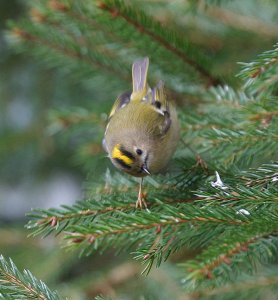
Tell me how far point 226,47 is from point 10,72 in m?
1.58

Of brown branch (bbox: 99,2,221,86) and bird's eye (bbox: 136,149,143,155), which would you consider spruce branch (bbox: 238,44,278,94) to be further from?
bird's eye (bbox: 136,149,143,155)

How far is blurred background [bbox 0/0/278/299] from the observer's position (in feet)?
9.81

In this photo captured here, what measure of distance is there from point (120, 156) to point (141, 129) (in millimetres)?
305

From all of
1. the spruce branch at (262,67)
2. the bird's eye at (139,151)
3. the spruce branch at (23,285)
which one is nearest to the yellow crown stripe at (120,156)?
the bird's eye at (139,151)

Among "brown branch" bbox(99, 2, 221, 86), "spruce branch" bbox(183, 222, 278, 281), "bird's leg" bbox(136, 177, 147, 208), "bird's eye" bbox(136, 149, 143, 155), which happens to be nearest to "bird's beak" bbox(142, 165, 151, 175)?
"bird's eye" bbox(136, 149, 143, 155)

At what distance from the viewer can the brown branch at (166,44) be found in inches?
90.5

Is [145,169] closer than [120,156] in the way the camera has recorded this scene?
Yes

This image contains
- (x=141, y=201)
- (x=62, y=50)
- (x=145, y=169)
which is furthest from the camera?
(x=62, y=50)

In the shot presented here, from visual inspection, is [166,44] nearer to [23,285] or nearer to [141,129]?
[141,129]

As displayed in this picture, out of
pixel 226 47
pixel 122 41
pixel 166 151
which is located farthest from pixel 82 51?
pixel 226 47

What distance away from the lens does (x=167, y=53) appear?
2.56 metres

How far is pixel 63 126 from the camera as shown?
2889 mm

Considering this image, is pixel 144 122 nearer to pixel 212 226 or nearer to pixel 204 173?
pixel 204 173

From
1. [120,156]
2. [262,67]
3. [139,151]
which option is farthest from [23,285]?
[139,151]
